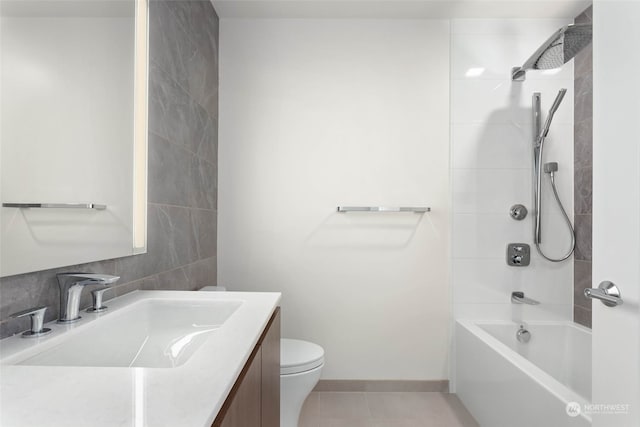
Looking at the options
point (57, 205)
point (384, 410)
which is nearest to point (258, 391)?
point (57, 205)

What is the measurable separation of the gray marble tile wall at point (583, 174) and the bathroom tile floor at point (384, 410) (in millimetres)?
969

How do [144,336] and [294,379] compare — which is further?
[294,379]

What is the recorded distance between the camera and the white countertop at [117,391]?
0.49 meters

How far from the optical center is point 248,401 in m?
0.80

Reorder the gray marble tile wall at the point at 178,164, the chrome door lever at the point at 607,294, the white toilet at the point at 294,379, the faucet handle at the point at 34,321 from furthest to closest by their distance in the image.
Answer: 1. the white toilet at the point at 294,379
2. the gray marble tile wall at the point at 178,164
3. the chrome door lever at the point at 607,294
4. the faucet handle at the point at 34,321

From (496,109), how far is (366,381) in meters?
1.89

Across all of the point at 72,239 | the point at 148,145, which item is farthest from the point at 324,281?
the point at 72,239

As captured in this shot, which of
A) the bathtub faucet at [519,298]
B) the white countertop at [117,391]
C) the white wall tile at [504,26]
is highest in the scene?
the white wall tile at [504,26]

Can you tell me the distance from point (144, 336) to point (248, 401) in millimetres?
465

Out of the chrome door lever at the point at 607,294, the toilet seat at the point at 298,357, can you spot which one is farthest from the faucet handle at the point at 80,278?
the chrome door lever at the point at 607,294

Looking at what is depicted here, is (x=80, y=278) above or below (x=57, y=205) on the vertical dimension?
below

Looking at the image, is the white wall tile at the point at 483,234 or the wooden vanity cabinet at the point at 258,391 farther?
the white wall tile at the point at 483,234

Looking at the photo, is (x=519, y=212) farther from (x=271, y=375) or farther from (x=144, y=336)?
(x=144, y=336)

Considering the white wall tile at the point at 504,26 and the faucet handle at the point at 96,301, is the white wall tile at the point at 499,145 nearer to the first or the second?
the white wall tile at the point at 504,26
